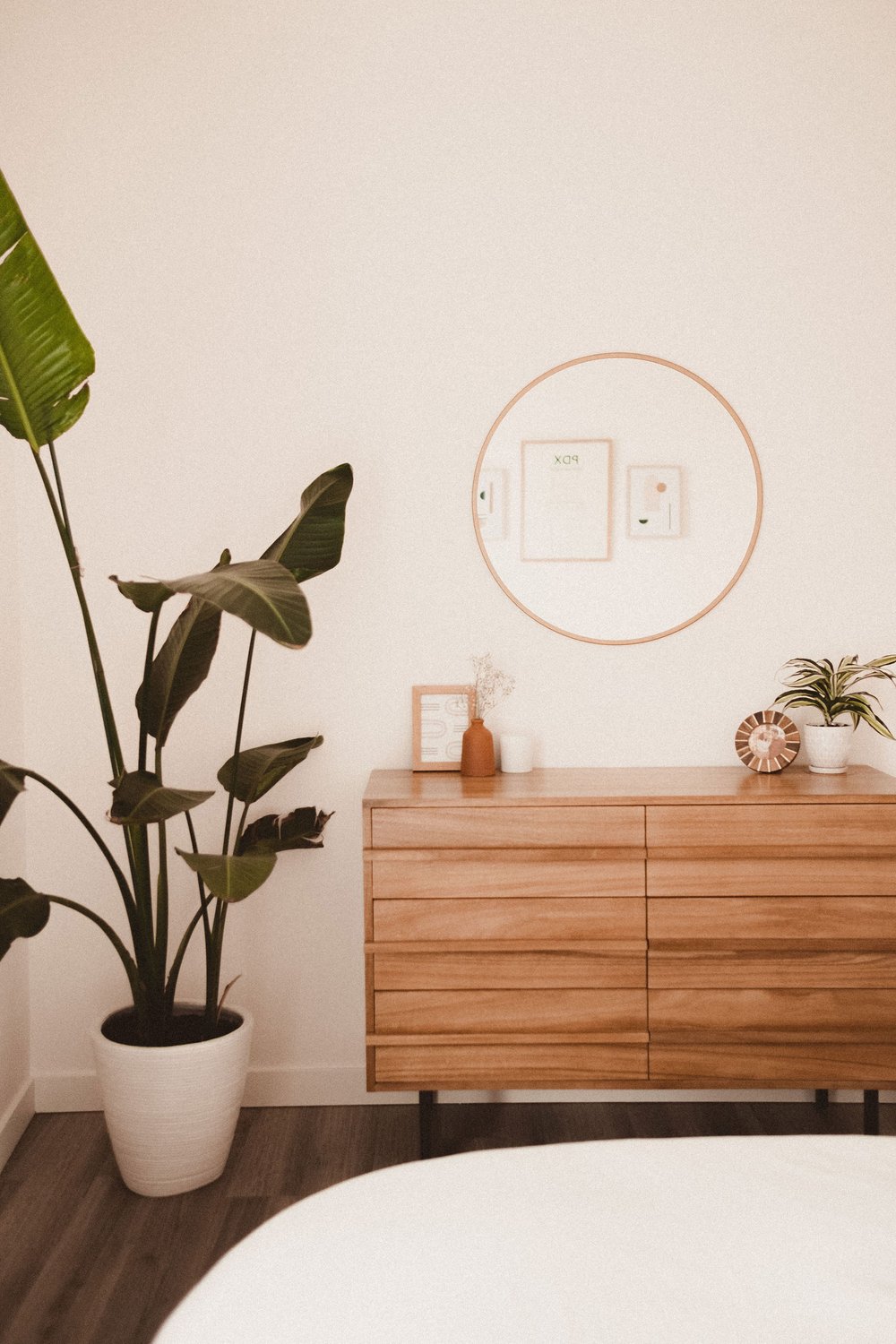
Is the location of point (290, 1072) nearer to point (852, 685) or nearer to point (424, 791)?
point (424, 791)

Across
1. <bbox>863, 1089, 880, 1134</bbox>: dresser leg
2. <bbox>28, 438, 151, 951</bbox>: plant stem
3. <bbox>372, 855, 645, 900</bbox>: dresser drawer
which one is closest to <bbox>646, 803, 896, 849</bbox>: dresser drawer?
<bbox>372, 855, 645, 900</bbox>: dresser drawer

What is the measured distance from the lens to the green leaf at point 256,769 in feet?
7.17

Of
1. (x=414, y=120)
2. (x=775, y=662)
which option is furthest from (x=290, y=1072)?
(x=414, y=120)

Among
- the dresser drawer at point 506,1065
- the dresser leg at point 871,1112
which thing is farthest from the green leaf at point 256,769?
the dresser leg at point 871,1112

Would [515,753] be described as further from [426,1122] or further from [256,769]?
[426,1122]

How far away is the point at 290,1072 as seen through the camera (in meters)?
2.64

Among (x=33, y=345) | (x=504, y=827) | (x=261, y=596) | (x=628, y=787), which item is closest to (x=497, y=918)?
(x=504, y=827)

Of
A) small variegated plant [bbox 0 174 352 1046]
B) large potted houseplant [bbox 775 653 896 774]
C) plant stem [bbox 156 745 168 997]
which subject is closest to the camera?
small variegated plant [bbox 0 174 352 1046]

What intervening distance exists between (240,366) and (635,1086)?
207cm

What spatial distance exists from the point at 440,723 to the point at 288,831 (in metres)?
0.53

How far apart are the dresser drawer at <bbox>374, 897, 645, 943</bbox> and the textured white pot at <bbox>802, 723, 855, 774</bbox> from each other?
648 mm

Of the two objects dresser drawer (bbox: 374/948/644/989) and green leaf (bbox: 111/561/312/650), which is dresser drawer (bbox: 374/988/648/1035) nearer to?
dresser drawer (bbox: 374/948/644/989)

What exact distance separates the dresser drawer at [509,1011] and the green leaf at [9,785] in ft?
3.05

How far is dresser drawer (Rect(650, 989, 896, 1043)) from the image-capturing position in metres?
2.21
